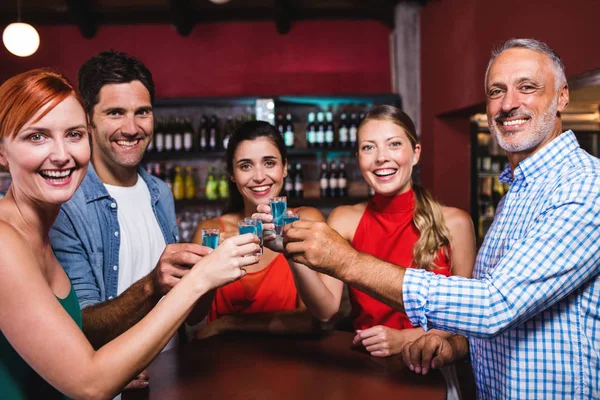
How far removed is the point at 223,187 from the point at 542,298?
172 inches

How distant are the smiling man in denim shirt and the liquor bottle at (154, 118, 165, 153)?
113 inches

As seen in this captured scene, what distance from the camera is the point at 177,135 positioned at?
5277 mm

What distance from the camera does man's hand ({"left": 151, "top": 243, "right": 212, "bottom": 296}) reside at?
4.84ft

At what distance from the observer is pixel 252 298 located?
2.24m

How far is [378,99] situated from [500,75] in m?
3.76

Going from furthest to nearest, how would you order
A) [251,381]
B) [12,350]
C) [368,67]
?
[368,67] → [251,381] → [12,350]

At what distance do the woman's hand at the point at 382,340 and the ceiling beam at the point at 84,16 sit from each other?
5.33m

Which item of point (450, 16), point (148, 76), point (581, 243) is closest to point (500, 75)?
point (581, 243)

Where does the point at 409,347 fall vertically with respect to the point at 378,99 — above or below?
below

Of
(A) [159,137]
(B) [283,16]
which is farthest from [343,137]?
(A) [159,137]

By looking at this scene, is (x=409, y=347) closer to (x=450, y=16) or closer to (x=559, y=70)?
(x=559, y=70)

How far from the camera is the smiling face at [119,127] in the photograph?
6.96 ft

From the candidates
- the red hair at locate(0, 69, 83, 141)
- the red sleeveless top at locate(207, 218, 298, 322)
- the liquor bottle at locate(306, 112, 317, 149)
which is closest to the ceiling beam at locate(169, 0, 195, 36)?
the liquor bottle at locate(306, 112, 317, 149)

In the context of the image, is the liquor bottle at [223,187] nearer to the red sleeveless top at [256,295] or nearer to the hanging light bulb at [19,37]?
the hanging light bulb at [19,37]
